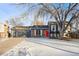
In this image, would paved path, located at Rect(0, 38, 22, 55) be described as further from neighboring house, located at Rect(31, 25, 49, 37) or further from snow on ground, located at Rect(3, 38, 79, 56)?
neighboring house, located at Rect(31, 25, 49, 37)

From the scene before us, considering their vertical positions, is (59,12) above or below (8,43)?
above

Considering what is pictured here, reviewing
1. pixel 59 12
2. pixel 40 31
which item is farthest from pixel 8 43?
pixel 59 12

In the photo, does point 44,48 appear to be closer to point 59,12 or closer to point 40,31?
point 40,31

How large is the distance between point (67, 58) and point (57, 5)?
427 millimetres

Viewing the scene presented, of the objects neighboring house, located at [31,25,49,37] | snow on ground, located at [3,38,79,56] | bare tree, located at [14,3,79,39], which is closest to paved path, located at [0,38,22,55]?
snow on ground, located at [3,38,79,56]

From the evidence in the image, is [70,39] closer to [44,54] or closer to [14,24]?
[44,54]

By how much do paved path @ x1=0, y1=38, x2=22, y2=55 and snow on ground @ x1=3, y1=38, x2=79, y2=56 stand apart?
28mm

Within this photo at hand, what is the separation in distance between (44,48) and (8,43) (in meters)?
0.29

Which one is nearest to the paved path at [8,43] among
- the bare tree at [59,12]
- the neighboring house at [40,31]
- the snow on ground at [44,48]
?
the snow on ground at [44,48]

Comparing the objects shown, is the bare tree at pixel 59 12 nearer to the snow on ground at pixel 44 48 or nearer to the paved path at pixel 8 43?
the snow on ground at pixel 44 48

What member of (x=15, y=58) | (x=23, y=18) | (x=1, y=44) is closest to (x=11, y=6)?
(x=23, y=18)

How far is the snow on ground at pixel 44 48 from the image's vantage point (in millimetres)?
1614

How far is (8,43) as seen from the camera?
5.36 ft

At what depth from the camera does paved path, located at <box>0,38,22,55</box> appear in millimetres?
1622
